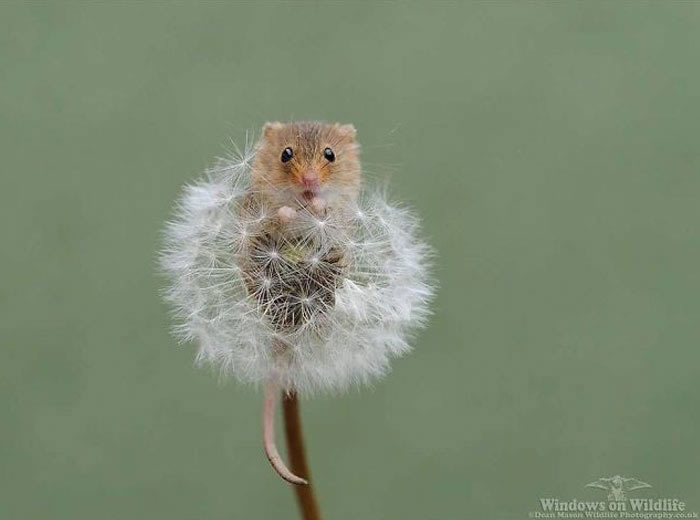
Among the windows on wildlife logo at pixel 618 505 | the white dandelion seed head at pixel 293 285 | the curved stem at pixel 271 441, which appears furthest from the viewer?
the windows on wildlife logo at pixel 618 505

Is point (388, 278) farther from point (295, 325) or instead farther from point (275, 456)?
point (275, 456)

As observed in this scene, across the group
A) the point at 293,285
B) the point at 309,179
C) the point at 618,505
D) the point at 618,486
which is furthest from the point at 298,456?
the point at 618,486

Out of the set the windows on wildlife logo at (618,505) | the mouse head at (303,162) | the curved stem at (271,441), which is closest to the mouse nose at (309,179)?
the mouse head at (303,162)

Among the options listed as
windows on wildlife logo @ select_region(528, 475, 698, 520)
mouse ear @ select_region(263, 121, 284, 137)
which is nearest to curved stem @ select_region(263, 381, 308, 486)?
mouse ear @ select_region(263, 121, 284, 137)

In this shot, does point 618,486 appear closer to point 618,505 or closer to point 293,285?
point 618,505

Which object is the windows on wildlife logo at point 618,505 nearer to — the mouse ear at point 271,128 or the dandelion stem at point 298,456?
the dandelion stem at point 298,456

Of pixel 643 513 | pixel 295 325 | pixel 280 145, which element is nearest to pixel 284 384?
pixel 295 325

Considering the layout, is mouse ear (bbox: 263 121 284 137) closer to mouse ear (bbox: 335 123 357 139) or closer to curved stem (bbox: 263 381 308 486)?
mouse ear (bbox: 335 123 357 139)
